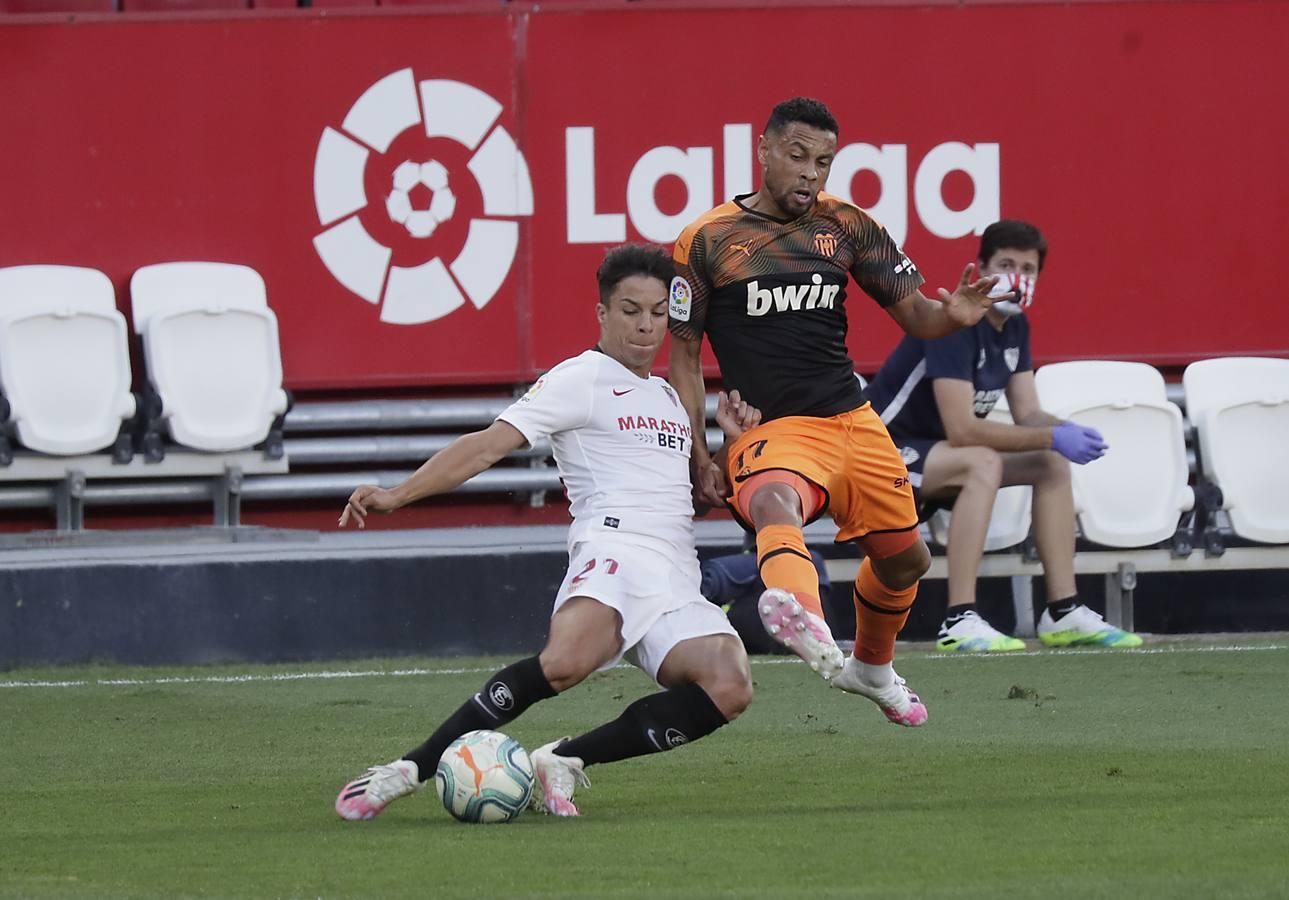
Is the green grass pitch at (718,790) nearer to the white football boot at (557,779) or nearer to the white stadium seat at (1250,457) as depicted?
the white football boot at (557,779)

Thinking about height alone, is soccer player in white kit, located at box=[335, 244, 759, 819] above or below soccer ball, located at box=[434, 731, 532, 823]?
above

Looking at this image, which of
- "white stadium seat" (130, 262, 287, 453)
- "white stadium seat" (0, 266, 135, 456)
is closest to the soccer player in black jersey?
"white stadium seat" (130, 262, 287, 453)

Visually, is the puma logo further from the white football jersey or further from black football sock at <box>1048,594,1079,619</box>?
black football sock at <box>1048,594,1079,619</box>

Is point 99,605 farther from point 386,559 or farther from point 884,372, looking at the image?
point 884,372

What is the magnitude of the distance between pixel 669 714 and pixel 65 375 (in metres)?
5.54

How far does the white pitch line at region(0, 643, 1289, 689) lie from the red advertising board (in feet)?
7.70

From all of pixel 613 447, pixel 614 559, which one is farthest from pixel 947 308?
pixel 614 559

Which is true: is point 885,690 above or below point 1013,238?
below

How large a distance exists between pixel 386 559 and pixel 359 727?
89.6 inches

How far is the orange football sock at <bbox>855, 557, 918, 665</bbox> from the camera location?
7.00 meters

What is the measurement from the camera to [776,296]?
22.5 feet

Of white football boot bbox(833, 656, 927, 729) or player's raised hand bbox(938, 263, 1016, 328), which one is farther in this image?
white football boot bbox(833, 656, 927, 729)

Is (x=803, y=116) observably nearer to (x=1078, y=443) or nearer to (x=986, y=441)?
(x=1078, y=443)

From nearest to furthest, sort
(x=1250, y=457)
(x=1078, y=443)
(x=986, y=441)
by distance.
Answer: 1. (x=1078, y=443)
2. (x=986, y=441)
3. (x=1250, y=457)
